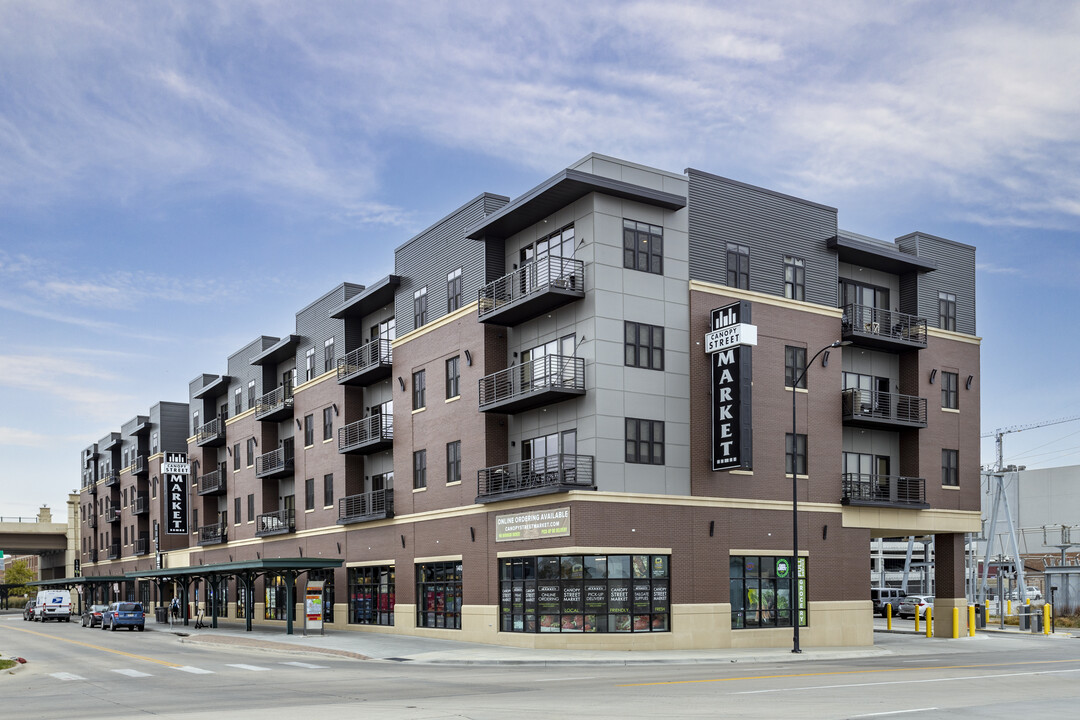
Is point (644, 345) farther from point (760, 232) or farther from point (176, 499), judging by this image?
point (176, 499)

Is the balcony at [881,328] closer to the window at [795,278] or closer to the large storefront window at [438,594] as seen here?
the window at [795,278]

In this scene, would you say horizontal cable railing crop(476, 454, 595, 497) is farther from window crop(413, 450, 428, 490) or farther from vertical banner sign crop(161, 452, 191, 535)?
vertical banner sign crop(161, 452, 191, 535)

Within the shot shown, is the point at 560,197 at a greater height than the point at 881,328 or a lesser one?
greater

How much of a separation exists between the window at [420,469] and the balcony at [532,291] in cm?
836

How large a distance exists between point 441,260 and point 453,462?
8.79 metres

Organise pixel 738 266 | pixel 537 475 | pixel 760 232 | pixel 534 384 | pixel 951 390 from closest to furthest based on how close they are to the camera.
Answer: pixel 537 475 → pixel 534 384 → pixel 738 266 → pixel 760 232 → pixel 951 390

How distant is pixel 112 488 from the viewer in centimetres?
10688

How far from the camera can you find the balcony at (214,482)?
74.8 m

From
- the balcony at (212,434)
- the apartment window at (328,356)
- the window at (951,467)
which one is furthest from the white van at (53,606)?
the window at (951,467)

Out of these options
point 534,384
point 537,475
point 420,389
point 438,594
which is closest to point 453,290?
point 420,389

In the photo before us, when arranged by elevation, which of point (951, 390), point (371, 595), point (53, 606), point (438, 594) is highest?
point (951, 390)

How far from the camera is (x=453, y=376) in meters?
44.3

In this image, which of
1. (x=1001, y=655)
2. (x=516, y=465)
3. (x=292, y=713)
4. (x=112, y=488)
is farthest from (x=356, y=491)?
(x=112, y=488)

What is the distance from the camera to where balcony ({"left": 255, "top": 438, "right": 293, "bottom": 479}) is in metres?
62.1
